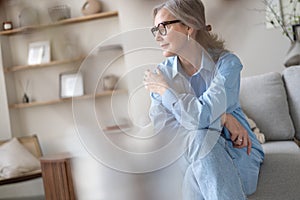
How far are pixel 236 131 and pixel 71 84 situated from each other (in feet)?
1.67

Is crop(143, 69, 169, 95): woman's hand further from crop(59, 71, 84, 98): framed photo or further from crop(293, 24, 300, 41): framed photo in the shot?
crop(293, 24, 300, 41): framed photo

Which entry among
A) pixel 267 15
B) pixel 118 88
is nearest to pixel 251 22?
pixel 267 15

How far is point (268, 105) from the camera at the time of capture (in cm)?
131

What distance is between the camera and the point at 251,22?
5.08 ft

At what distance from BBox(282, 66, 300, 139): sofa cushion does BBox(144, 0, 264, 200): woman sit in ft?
1.85

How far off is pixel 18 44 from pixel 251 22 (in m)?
1.37

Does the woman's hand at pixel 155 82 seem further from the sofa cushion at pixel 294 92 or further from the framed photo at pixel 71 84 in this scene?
the sofa cushion at pixel 294 92

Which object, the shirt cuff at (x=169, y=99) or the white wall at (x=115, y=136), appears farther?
the shirt cuff at (x=169, y=99)

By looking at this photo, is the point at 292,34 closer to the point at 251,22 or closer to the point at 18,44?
the point at 251,22

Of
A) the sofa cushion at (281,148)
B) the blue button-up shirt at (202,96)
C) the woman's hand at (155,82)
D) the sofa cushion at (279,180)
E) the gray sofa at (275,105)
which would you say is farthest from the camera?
the gray sofa at (275,105)

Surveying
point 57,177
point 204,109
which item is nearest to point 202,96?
point 204,109

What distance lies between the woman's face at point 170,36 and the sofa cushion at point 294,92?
Result: 783 mm

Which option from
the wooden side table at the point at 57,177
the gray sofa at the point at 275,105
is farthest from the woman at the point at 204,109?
the gray sofa at the point at 275,105

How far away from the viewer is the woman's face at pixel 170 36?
1.40 ft
